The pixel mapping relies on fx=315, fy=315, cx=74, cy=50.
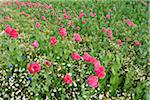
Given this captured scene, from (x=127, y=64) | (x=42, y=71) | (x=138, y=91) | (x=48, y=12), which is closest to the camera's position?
(x=138, y=91)

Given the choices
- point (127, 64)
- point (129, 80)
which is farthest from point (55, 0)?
point (129, 80)

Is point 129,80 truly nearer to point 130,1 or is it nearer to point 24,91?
Answer: point 24,91

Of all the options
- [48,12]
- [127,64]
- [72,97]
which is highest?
[48,12]

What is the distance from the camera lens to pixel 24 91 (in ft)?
14.6

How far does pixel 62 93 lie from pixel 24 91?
56cm

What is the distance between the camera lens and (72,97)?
435 centimetres

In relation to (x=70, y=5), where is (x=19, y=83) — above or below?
below

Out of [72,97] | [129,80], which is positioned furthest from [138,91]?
[72,97]

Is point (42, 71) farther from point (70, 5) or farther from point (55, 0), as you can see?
point (55, 0)

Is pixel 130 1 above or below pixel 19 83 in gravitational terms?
Answer: above

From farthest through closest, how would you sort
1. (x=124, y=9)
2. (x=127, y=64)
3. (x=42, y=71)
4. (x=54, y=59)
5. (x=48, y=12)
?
(x=124, y=9), (x=48, y=12), (x=127, y=64), (x=54, y=59), (x=42, y=71)

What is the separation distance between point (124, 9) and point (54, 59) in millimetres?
5499

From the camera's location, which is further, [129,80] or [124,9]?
[124,9]

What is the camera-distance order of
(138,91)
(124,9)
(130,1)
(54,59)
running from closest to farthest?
(138,91) < (54,59) < (124,9) < (130,1)
